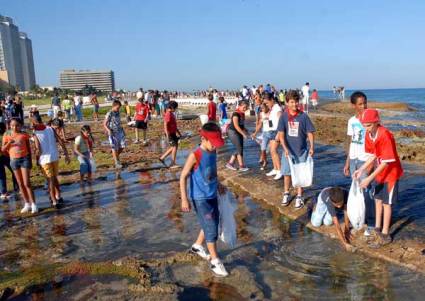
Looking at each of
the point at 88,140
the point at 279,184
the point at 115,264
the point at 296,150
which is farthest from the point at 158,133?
the point at 115,264

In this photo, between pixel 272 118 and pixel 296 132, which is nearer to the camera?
pixel 296 132

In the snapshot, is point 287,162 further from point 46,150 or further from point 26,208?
point 26,208

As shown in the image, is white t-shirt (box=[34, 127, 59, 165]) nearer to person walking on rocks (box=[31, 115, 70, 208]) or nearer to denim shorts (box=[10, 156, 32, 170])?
person walking on rocks (box=[31, 115, 70, 208])

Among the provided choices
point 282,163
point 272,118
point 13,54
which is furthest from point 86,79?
point 282,163

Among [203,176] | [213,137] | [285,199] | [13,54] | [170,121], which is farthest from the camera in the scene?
[13,54]

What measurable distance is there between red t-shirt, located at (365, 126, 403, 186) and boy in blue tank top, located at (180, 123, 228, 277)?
1.93m

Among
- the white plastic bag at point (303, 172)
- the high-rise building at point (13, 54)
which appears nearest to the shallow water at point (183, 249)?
the white plastic bag at point (303, 172)

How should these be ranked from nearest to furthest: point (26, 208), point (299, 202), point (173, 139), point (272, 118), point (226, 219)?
1. point (226, 219)
2. point (299, 202)
3. point (26, 208)
4. point (272, 118)
5. point (173, 139)

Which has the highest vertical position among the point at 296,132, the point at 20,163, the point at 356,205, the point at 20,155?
the point at 296,132

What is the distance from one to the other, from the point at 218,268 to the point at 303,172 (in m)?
2.57

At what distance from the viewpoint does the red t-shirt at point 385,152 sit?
192 inches

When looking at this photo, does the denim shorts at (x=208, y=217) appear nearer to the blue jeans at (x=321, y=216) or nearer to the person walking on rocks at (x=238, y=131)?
the blue jeans at (x=321, y=216)

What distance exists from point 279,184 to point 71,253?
171 inches

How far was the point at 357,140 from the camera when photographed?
570 centimetres
